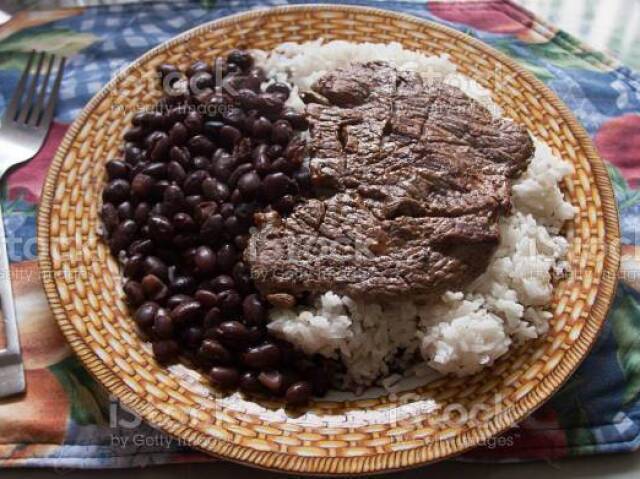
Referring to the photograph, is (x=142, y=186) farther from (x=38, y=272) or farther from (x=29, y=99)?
(x=29, y=99)

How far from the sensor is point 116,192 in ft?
14.9

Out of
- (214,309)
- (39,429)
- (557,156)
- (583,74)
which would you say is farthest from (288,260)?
(583,74)

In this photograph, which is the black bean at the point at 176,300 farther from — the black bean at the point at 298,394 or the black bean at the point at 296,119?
the black bean at the point at 296,119

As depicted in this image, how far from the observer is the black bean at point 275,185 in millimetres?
4273

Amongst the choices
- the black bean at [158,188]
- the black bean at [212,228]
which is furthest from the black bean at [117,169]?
the black bean at [212,228]

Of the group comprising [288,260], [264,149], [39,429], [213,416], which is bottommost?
[39,429]

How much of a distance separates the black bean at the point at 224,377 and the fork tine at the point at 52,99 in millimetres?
2470

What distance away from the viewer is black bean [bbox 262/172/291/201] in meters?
4.27

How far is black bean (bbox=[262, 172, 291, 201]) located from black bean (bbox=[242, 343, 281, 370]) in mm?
881

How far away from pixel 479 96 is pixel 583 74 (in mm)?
1328

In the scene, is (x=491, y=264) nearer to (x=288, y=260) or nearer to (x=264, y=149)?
(x=288, y=260)

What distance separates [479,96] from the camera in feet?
16.4

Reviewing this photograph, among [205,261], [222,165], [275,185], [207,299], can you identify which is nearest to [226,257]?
[205,261]

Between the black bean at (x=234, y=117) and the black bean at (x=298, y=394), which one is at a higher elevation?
the black bean at (x=234, y=117)
